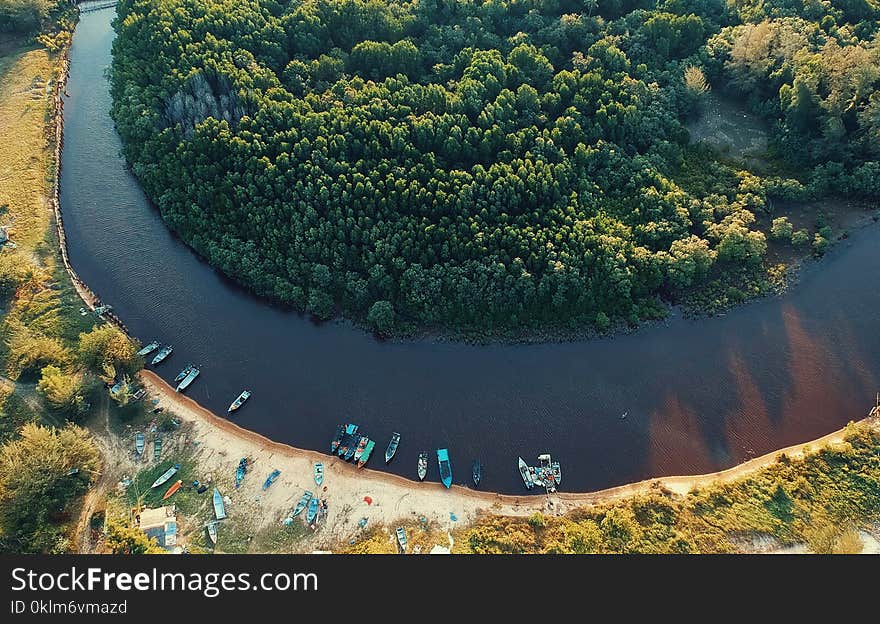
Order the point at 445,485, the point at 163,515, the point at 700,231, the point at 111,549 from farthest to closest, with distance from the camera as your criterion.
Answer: the point at 700,231
the point at 445,485
the point at 163,515
the point at 111,549

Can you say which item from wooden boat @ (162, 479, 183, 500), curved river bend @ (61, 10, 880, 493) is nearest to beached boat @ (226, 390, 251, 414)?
curved river bend @ (61, 10, 880, 493)

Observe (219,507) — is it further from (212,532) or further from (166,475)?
(166,475)

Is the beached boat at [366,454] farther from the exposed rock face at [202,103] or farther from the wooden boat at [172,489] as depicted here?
the exposed rock face at [202,103]

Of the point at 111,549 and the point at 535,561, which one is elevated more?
the point at 535,561

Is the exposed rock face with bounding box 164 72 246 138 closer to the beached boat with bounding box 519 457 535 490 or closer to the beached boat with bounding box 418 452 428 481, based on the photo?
the beached boat with bounding box 418 452 428 481

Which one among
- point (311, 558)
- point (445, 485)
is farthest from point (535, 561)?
point (311, 558)

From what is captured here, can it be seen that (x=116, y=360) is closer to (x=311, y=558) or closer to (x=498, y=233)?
(x=311, y=558)

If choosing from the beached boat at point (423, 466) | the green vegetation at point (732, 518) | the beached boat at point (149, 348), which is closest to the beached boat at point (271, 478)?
the beached boat at point (423, 466)
